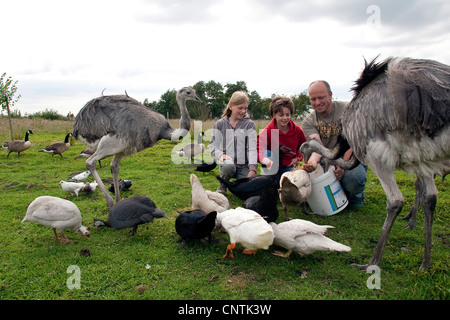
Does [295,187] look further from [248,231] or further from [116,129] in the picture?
[116,129]

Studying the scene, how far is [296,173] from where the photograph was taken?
5.30 metres

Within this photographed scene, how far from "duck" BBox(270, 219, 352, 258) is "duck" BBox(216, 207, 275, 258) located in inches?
11.8

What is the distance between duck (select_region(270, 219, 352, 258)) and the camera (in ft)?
12.3

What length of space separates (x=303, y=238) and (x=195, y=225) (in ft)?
A: 4.66

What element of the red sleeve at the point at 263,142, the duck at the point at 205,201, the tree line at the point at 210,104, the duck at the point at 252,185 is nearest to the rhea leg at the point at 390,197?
the duck at the point at 252,185

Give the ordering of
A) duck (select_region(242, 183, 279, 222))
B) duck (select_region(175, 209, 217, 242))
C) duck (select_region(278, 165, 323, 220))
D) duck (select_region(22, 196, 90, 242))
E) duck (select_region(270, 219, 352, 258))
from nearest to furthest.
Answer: duck (select_region(270, 219, 352, 258))
duck (select_region(175, 209, 217, 242))
duck (select_region(22, 196, 90, 242))
duck (select_region(242, 183, 279, 222))
duck (select_region(278, 165, 323, 220))

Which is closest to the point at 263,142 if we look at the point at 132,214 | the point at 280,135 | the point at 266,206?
the point at 280,135

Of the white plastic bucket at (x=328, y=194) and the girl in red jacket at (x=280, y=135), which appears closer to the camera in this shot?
the white plastic bucket at (x=328, y=194)

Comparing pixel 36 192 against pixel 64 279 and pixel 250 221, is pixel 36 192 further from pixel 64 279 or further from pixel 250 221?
pixel 250 221

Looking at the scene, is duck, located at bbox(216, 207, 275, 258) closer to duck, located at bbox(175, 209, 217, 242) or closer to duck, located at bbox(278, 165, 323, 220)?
duck, located at bbox(175, 209, 217, 242)

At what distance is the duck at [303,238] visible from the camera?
12.3ft

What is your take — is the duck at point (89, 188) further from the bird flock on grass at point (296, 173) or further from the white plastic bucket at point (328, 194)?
the white plastic bucket at point (328, 194)

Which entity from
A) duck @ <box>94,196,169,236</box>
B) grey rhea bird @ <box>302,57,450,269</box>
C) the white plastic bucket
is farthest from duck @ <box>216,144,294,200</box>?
grey rhea bird @ <box>302,57,450,269</box>

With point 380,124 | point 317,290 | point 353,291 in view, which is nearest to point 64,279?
point 317,290
